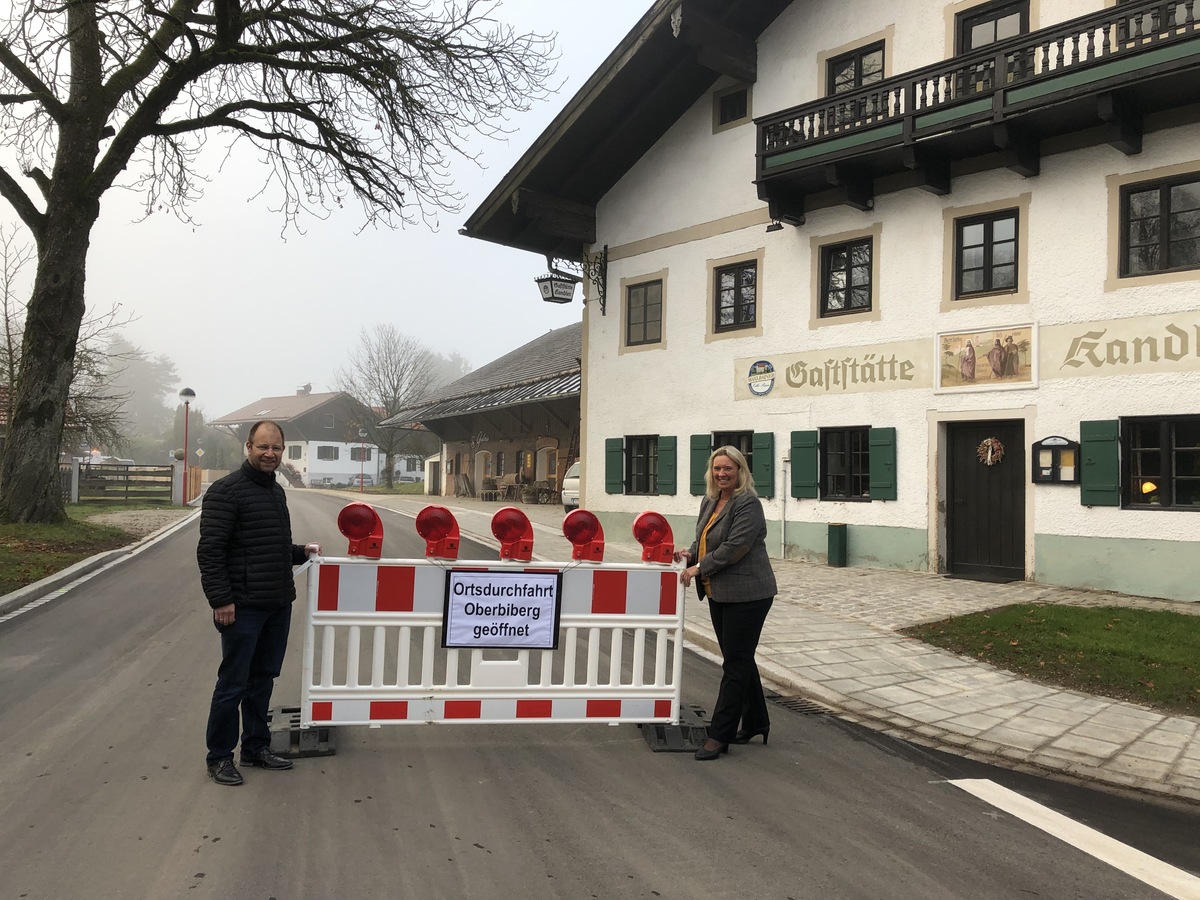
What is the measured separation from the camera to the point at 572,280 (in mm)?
18203

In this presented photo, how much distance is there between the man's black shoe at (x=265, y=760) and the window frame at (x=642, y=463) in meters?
12.9

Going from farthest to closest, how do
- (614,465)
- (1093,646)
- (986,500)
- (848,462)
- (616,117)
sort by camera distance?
(614,465)
(616,117)
(848,462)
(986,500)
(1093,646)

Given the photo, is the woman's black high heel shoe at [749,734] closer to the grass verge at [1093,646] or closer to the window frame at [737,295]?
the grass verge at [1093,646]

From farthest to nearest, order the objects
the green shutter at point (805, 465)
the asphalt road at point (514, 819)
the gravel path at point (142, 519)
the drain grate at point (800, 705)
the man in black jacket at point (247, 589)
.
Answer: the gravel path at point (142, 519) < the green shutter at point (805, 465) < the drain grate at point (800, 705) < the man in black jacket at point (247, 589) < the asphalt road at point (514, 819)

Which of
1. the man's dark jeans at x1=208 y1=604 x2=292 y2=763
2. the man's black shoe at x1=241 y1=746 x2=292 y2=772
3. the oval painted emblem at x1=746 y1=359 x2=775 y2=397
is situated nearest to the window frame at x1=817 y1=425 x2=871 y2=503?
the oval painted emblem at x1=746 y1=359 x2=775 y2=397

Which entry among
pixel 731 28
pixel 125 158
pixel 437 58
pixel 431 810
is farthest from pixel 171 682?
pixel 731 28

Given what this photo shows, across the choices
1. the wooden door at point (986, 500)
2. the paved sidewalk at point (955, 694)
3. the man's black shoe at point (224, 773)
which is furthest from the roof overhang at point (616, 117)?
the man's black shoe at point (224, 773)

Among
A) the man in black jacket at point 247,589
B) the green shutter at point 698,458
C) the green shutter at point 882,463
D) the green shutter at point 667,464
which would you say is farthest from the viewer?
the green shutter at point 667,464

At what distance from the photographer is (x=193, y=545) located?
15812 mm

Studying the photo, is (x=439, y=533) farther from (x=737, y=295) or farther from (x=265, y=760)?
(x=737, y=295)

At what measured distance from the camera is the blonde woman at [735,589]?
4.79 m

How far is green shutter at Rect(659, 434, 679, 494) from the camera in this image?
1650 centimetres

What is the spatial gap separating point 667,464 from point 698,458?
2.87 ft

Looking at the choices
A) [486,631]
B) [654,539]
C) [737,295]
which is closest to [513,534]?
[486,631]
